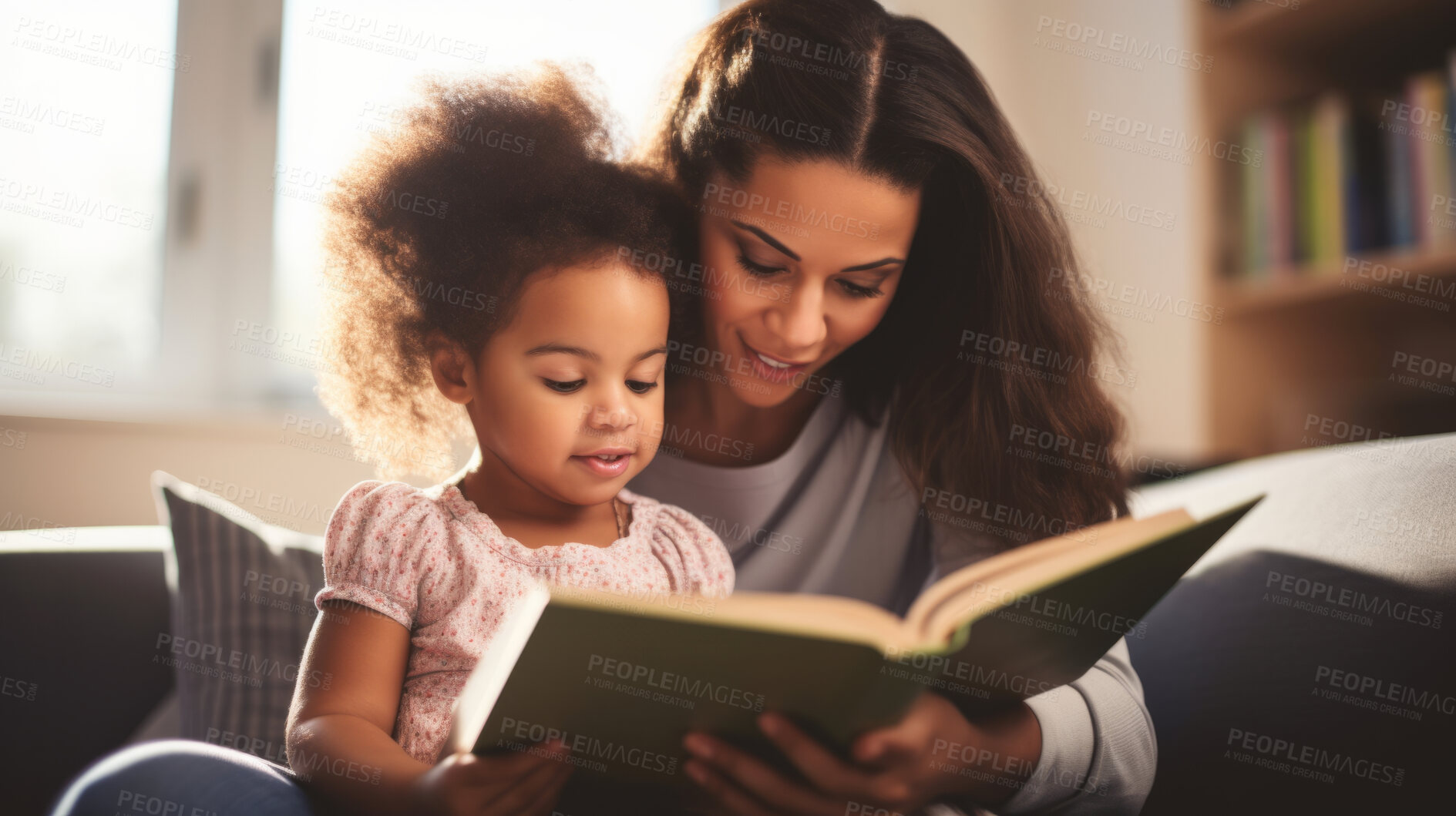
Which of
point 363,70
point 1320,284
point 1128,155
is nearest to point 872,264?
point 363,70

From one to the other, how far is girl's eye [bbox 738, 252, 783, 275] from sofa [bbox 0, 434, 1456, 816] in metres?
0.52

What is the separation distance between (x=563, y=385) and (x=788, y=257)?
25 centimetres

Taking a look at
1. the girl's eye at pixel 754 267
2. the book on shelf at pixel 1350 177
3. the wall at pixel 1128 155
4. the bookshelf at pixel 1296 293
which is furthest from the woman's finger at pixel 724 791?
the book on shelf at pixel 1350 177

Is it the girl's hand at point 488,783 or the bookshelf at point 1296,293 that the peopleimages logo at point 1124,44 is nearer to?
the bookshelf at point 1296,293

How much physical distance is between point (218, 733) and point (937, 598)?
0.80 meters

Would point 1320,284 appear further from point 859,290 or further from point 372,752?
point 372,752

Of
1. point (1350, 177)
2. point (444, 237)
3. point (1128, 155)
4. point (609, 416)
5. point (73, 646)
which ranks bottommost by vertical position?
point (73, 646)

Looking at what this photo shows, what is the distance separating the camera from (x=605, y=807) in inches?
24.8

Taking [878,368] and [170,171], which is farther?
[170,171]

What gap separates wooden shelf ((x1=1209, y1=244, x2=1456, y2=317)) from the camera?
157 cm

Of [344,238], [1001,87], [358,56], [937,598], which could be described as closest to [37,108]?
[358,56]

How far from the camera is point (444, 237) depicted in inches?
26.4

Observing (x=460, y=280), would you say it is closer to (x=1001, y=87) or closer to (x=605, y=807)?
(x=605, y=807)

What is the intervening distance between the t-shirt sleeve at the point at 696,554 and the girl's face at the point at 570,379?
0.12 meters
